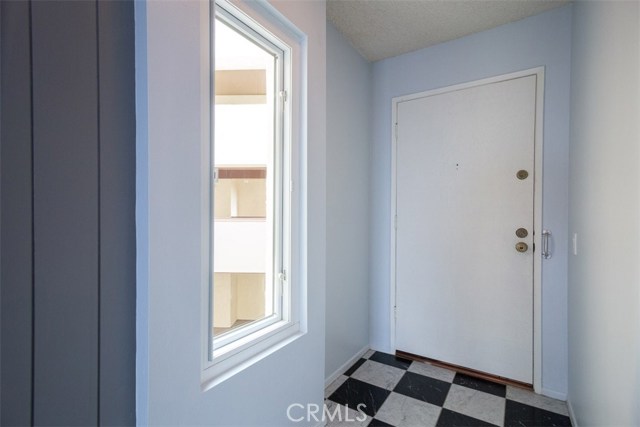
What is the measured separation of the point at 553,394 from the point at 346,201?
1857 millimetres

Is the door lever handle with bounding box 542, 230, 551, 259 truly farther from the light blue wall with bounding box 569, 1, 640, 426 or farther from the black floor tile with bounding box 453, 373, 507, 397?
the black floor tile with bounding box 453, 373, 507, 397

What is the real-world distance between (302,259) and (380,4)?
167 centimetres

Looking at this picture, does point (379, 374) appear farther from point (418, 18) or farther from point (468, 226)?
point (418, 18)

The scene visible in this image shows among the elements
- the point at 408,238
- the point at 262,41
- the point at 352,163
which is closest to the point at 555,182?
the point at 408,238

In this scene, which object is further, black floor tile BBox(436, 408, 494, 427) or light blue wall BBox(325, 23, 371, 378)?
light blue wall BBox(325, 23, 371, 378)

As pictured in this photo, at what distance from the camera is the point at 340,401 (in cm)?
189

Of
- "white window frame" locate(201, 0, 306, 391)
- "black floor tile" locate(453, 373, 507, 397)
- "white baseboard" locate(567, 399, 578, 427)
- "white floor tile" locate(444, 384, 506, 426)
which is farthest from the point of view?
"black floor tile" locate(453, 373, 507, 397)

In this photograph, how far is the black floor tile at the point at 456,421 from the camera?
65.5 inches

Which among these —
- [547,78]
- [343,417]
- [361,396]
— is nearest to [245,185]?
[343,417]

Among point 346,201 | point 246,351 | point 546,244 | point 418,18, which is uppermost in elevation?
point 418,18

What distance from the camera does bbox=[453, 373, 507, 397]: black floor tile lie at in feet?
6.49
